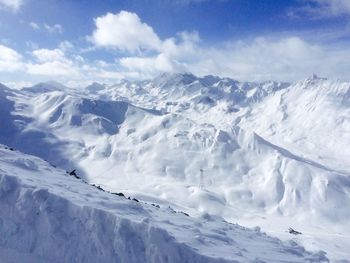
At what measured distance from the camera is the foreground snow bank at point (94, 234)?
3170 cm

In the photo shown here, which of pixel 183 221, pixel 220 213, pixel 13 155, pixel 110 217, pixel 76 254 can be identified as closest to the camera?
pixel 76 254

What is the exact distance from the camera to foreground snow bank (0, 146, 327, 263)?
104 feet

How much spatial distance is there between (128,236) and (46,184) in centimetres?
950

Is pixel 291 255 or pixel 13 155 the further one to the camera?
pixel 13 155

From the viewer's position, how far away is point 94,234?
32906mm

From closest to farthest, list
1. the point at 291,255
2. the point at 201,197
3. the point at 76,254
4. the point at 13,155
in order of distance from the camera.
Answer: the point at 76,254
the point at 291,255
the point at 13,155
the point at 201,197

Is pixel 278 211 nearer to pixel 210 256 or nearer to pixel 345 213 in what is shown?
pixel 345 213

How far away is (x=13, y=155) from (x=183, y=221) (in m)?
19.6

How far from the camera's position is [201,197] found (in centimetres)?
18712

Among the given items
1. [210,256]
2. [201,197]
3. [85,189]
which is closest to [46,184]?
[85,189]

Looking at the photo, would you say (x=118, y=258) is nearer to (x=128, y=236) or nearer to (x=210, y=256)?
(x=128, y=236)

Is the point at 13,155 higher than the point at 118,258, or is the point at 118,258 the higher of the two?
the point at 13,155

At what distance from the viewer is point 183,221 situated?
131 ft

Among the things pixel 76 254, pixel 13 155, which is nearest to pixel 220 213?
→ pixel 13 155
